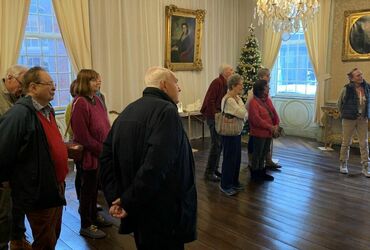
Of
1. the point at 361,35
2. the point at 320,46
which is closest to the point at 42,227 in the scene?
the point at 361,35

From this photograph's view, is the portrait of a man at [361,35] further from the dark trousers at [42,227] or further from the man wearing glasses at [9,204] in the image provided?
the dark trousers at [42,227]

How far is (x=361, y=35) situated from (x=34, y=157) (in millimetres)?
6565

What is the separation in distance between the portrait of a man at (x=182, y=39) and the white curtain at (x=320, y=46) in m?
2.46

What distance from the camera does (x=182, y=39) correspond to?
292 inches

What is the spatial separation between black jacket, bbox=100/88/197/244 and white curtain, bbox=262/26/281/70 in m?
6.74

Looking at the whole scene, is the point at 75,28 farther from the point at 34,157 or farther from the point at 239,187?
the point at 34,157

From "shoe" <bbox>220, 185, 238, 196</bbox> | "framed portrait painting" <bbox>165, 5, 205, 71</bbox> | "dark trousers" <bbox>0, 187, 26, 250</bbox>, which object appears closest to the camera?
"dark trousers" <bbox>0, 187, 26, 250</bbox>

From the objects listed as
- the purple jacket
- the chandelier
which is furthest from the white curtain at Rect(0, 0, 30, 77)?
the chandelier

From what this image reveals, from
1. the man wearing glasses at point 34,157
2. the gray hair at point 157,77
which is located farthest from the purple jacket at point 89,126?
the gray hair at point 157,77

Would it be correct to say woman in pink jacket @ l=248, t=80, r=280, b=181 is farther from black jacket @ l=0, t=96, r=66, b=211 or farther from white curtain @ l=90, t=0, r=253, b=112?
black jacket @ l=0, t=96, r=66, b=211

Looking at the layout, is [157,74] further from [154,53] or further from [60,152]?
[154,53]

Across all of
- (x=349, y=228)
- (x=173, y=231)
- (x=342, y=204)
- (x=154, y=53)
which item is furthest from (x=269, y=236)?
(x=154, y=53)

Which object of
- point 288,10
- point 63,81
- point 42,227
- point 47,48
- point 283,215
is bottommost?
point 283,215

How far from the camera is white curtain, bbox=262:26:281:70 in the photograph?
8.07m
